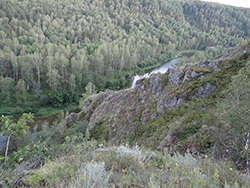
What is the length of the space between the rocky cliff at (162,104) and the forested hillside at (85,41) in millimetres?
32234

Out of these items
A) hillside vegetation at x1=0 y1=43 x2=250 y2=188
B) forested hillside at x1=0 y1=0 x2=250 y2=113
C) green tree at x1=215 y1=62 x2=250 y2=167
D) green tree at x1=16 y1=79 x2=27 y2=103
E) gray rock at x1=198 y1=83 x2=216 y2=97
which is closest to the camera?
hillside vegetation at x1=0 y1=43 x2=250 y2=188

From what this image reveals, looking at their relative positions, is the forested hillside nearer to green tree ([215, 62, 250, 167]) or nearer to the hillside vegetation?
the hillside vegetation

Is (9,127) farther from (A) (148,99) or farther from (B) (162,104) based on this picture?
(A) (148,99)

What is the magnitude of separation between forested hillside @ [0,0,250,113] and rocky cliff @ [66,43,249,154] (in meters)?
32.2

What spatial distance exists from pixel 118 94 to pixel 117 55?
174 ft

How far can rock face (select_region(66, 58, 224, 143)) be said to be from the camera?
62.8 ft

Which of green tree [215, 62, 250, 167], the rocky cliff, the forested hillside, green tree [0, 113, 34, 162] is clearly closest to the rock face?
the rocky cliff

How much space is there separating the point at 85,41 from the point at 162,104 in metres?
79.3

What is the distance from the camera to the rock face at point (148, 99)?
19.2m

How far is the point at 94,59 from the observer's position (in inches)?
2721

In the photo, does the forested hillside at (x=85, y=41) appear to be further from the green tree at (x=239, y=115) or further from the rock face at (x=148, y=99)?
the green tree at (x=239, y=115)

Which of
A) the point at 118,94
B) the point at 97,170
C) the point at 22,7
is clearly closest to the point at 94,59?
the point at 118,94

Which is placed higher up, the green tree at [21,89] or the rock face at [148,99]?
the rock face at [148,99]

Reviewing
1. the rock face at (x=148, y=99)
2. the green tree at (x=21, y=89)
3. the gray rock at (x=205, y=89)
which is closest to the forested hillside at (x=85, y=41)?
the green tree at (x=21, y=89)
